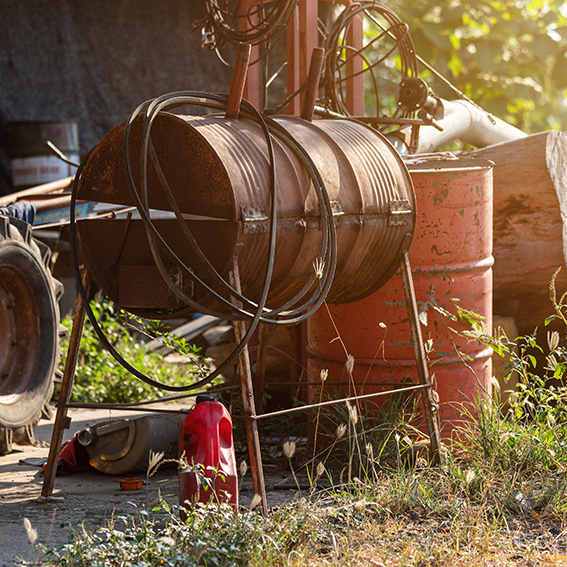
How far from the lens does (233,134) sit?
3.18 meters

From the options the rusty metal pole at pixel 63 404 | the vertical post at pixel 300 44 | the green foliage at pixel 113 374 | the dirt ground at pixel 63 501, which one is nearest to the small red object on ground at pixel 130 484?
the dirt ground at pixel 63 501

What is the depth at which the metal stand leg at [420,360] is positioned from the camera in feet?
12.1

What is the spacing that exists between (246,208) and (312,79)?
1.08m

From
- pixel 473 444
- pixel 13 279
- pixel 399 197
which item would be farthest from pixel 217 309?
pixel 13 279

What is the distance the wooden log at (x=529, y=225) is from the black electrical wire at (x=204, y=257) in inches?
80.6

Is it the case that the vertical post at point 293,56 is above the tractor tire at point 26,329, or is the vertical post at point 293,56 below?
above

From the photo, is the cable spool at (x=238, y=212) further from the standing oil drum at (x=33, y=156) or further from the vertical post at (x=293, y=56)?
the standing oil drum at (x=33, y=156)

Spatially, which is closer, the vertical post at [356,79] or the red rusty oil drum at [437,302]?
the red rusty oil drum at [437,302]

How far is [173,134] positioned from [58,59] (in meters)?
6.77

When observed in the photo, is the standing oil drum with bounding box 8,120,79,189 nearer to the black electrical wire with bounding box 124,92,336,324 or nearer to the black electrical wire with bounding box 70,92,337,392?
the black electrical wire with bounding box 70,92,337,392

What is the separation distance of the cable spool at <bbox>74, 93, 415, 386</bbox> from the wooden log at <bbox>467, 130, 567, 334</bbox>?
1503mm

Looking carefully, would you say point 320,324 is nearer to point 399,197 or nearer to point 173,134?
point 399,197

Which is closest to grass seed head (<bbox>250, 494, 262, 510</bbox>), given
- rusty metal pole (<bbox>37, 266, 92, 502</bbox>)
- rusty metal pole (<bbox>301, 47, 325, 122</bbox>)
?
rusty metal pole (<bbox>37, 266, 92, 502</bbox>)

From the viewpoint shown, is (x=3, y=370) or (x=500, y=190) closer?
(x=3, y=370)
